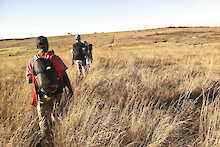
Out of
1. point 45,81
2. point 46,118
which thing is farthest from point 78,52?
point 45,81

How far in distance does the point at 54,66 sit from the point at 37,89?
1.31 ft

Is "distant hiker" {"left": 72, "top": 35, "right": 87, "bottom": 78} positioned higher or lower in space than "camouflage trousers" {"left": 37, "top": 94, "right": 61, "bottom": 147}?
higher

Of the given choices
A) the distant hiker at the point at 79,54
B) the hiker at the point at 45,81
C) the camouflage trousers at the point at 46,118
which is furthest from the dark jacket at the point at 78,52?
the camouflage trousers at the point at 46,118

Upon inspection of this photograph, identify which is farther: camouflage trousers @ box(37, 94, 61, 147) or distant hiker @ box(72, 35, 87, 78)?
distant hiker @ box(72, 35, 87, 78)

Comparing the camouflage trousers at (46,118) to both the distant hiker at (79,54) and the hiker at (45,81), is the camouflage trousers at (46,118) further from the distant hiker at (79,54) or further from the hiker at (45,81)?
the distant hiker at (79,54)

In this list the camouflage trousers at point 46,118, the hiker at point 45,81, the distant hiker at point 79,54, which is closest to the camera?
the hiker at point 45,81

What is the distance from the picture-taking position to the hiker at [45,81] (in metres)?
1.90

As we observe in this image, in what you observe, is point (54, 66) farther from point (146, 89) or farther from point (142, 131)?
point (146, 89)

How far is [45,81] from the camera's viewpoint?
1.89 meters

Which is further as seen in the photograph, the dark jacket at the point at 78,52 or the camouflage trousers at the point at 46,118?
the dark jacket at the point at 78,52

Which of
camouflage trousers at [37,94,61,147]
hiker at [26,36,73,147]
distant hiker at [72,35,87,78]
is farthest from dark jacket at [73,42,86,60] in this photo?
camouflage trousers at [37,94,61,147]

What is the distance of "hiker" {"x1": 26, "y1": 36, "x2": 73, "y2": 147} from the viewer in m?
1.90

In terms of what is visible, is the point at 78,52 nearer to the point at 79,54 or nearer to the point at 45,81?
the point at 79,54

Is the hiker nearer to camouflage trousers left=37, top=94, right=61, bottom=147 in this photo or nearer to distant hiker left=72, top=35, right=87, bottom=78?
camouflage trousers left=37, top=94, right=61, bottom=147
